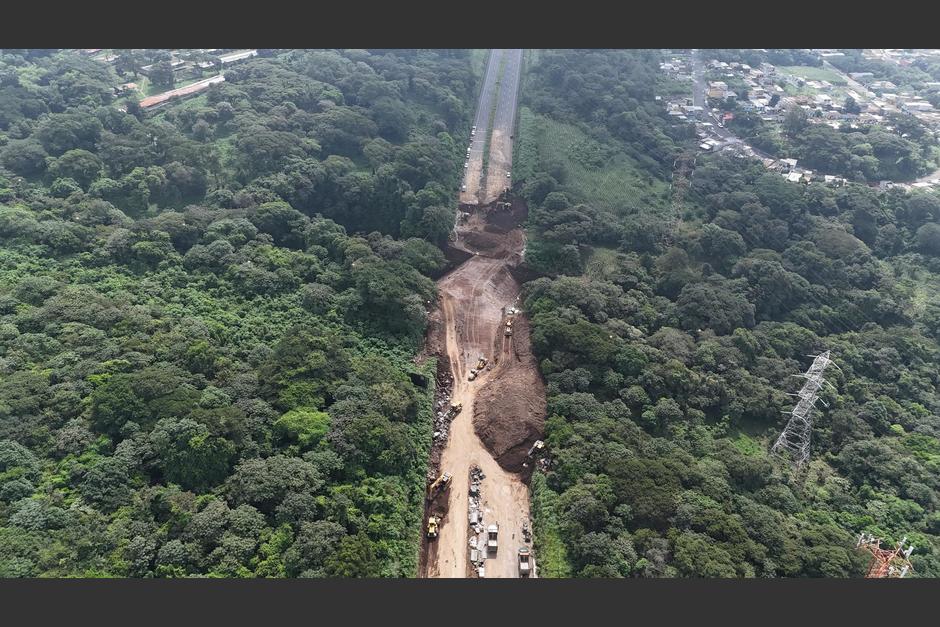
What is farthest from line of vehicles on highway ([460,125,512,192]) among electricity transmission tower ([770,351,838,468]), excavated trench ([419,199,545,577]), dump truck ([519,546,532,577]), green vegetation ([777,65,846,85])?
green vegetation ([777,65,846,85])

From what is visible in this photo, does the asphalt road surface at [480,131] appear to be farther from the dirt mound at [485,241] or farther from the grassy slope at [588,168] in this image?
the dirt mound at [485,241]

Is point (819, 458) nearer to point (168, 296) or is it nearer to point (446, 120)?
point (168, 296)

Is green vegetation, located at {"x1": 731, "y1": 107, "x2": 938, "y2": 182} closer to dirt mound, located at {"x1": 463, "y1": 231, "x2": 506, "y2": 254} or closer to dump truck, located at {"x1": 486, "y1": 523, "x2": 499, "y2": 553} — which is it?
dirt mound, located at {"x1": 463, "y1": 231, "x2": 506, "y2": 254}

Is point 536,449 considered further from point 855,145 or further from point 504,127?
point 855,145

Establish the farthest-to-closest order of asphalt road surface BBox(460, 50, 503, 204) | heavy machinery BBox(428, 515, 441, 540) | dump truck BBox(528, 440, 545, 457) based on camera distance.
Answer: asphalt road surface BBox(460, 50, 503, 204), dump truck BBox(528, 440, 545, 457), heavy machinery BBox(428, 515, 441, 540)

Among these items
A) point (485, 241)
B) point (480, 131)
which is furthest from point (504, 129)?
point (485, 241)

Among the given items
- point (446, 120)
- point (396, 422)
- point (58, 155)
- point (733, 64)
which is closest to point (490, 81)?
point (446, 120)

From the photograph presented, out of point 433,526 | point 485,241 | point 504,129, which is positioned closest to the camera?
point 433,526
